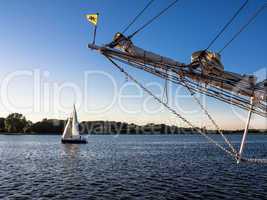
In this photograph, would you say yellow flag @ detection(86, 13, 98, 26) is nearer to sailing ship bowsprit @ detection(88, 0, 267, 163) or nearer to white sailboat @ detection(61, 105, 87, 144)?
sailing ship bowsprit @ detection(88, 0, 267, 163)

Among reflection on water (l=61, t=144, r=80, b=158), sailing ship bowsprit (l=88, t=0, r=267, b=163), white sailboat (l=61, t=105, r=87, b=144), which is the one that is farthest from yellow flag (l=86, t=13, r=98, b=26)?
white sailboat (l=61, t=105, r=87, b=144)

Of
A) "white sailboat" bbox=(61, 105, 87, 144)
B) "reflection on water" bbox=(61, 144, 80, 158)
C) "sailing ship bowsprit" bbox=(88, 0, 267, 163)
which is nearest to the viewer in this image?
"sailing ship bowsprit" bbox=(88, 0, 267, 163)

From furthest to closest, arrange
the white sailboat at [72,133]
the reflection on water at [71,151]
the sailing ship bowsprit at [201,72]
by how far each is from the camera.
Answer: the white sailboat at [72,133]
the reflection on water at [71,151]
the sailing ship bowsprit at [201,72]

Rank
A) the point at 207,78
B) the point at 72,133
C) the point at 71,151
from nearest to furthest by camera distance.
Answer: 1. the point at 207,78
2. the point at 71,151
3. the point at 72,133

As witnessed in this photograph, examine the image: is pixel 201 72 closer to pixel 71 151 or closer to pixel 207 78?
pixel 207 78

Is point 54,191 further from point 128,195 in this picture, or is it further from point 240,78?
point 240,78

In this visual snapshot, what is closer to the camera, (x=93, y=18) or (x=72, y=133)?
(x=93, y=18)

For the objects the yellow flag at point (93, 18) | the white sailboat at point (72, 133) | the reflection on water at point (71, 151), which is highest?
the yellow flag at point (93, 18)

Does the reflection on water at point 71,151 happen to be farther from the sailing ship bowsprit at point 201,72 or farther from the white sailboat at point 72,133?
the sailing ship bowsprit at point 201,72

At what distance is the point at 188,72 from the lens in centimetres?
1538

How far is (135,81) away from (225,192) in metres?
22.5

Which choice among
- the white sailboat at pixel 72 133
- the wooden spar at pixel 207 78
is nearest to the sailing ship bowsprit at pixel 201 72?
the wooden spar at pixel 207 78

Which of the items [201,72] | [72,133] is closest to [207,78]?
[201,72]

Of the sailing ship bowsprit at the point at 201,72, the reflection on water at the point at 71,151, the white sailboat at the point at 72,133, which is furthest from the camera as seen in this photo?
the white sailboat at the point at 72,133
